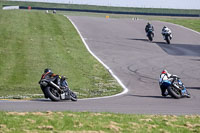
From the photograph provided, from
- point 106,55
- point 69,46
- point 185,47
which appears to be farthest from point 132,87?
point 185,47

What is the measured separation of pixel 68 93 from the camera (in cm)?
1556

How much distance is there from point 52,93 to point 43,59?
1266 centimetres

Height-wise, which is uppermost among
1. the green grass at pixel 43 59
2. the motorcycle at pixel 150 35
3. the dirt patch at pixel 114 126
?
the motorcycle at pixel 150 35

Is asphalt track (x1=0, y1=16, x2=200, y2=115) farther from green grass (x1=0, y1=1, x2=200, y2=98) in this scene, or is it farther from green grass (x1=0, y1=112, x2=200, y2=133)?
green grass (x1=0, y1=112, x2=200, y2=133)

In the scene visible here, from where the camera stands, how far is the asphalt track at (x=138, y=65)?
45.5ft

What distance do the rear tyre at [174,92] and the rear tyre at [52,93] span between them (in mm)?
4208

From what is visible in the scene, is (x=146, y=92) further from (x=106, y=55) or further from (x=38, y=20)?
(x=38, y=20)

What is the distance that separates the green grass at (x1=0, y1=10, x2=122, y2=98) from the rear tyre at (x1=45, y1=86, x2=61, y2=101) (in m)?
Answer: 2.42

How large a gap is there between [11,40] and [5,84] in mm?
14609

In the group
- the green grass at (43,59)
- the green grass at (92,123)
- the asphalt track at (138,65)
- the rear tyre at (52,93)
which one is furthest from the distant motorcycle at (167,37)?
the green grass at (92,123)

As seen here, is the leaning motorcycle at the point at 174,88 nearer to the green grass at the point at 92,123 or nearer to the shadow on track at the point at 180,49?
the green grass at the point at 92,123

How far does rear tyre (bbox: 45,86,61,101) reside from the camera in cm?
1505

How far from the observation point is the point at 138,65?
27688 mm

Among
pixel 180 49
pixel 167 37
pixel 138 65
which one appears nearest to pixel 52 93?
pixel 138 65
